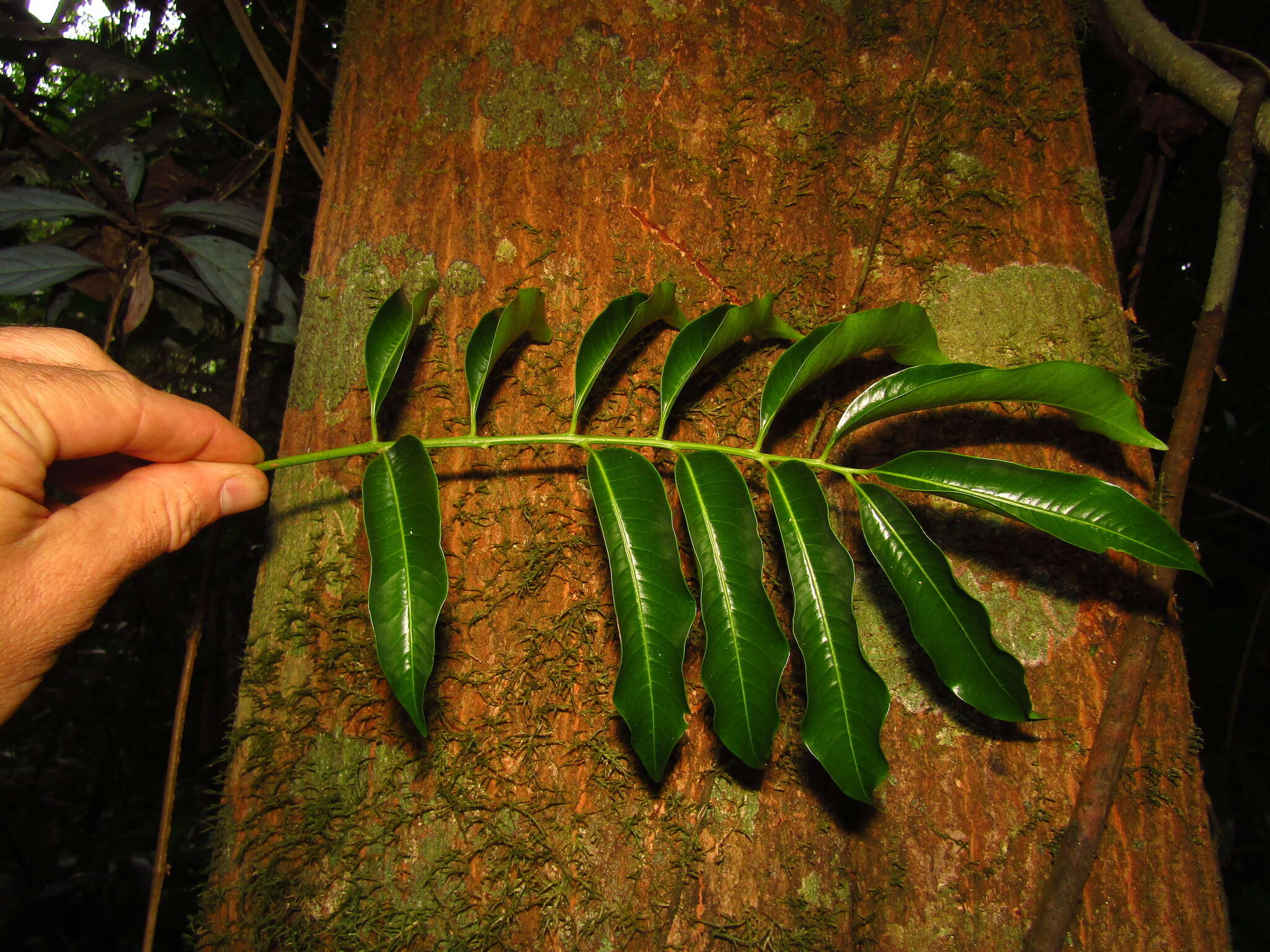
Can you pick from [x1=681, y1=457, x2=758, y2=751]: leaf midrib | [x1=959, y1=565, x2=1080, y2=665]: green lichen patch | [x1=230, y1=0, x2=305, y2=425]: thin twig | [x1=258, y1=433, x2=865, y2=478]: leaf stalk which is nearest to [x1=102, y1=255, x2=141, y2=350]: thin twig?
[x1=230, y1=0, x2=305, y2=425]: thin twig

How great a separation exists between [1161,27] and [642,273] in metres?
1.62

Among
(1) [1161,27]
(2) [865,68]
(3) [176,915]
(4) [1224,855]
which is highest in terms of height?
(1) [1161,27]

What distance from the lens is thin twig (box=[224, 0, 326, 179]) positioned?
5.39 feet

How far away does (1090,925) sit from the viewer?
40.9 inches

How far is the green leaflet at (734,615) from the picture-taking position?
3.01ft

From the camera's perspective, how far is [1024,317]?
1275 millimetres

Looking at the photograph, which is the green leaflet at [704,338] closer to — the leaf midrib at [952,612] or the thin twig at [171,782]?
the leaf midrib at [952,612]

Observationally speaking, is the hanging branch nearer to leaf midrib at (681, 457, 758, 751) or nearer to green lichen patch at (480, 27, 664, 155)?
green lichen patch at (480, 27, 664, 155)

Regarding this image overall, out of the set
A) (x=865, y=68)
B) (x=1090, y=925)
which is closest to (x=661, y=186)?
(x=865, y=68)

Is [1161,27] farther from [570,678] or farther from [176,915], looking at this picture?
[176,915]

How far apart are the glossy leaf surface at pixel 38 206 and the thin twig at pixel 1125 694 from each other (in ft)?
9.45

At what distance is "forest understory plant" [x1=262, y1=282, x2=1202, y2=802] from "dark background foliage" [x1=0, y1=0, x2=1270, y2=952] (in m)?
1.38

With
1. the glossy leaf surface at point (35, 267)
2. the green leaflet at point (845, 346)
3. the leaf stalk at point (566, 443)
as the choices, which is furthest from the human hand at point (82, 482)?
the glossy leaf surface at point (35, 267)

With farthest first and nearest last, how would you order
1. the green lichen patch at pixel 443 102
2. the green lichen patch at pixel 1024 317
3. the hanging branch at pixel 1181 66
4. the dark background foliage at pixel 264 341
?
1. the dark background foliage at pixel 264 341
2. the hanging branch at pixel 1181 66
3. the green lichen patch at pixel 443 102
4. the green lichen patch at pixel 1024 317
